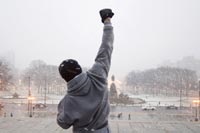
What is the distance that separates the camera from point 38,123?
11148 mm

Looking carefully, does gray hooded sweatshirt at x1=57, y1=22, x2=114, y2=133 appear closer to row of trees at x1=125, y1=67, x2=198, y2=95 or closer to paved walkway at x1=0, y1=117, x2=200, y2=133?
paved walkway at x1=0, y1=117, x2=200, y2=133

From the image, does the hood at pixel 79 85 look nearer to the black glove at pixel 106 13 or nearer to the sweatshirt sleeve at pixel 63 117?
the sweatshirt sleeve at pixel 63 117

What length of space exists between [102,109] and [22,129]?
8059 mm

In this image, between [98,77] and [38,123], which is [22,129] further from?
[98,77]

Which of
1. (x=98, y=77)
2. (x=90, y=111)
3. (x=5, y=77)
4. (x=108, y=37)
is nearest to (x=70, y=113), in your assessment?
(x=90, y=111)

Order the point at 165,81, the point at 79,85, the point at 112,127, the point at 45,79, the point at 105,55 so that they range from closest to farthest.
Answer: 1. the point at 79,85
2. the point at 105,55
3. the point at 112,127
4. the point at 45,79
5. the point at 165,81

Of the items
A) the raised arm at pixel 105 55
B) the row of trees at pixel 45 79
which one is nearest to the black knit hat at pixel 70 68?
the raised arm at pixel 105 55

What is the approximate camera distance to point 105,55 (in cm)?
227

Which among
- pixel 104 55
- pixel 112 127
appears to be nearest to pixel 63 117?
pixel 104 55

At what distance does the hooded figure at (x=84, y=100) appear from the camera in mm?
2131

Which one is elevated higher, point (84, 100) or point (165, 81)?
point (84, 100)

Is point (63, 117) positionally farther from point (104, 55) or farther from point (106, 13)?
point (106, 13)

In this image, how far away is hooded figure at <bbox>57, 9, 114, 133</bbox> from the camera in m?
2.13

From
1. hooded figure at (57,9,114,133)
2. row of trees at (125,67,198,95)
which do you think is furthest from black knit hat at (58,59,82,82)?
row of trees at (125,67,198,95)
